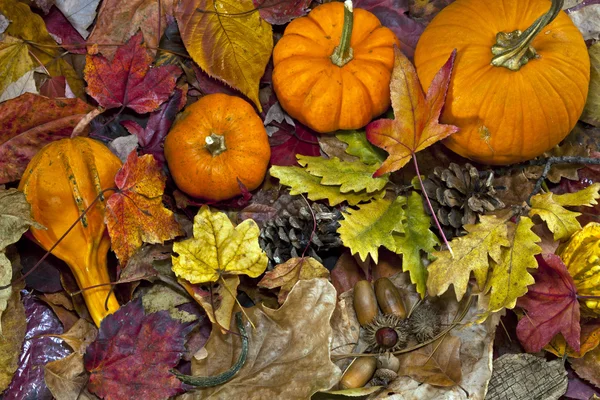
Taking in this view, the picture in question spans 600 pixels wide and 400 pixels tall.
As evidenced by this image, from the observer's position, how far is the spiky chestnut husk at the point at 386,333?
1.59 meters

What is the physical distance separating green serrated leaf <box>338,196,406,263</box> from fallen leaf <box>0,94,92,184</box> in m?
0.72

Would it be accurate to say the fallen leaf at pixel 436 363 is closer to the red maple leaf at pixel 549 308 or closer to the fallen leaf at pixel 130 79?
the red maple leaf at pixel 549 308

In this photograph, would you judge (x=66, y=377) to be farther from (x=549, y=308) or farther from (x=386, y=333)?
(x=549, y=308)

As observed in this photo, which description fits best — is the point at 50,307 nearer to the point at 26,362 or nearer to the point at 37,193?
the point at 26,362

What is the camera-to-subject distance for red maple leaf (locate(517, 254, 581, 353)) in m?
1.55

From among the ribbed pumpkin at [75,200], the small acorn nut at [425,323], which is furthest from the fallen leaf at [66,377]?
the small acorn nut at [425,323]

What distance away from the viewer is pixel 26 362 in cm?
167

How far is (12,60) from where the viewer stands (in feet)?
5.70

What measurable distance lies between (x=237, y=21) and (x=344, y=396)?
0.96 meters

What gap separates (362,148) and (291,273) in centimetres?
38

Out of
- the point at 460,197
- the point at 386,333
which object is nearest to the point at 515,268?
the point at 460,197

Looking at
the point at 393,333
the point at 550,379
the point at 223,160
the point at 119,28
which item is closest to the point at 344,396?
the point at 393,333

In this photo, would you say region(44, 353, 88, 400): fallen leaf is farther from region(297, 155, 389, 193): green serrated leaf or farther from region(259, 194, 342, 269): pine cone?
region(297, 155, 389, 193): green serrated leaf

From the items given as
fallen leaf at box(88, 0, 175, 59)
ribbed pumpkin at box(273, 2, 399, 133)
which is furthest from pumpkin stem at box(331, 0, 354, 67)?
fallen leaf at box(88, 0, 175, 59)
